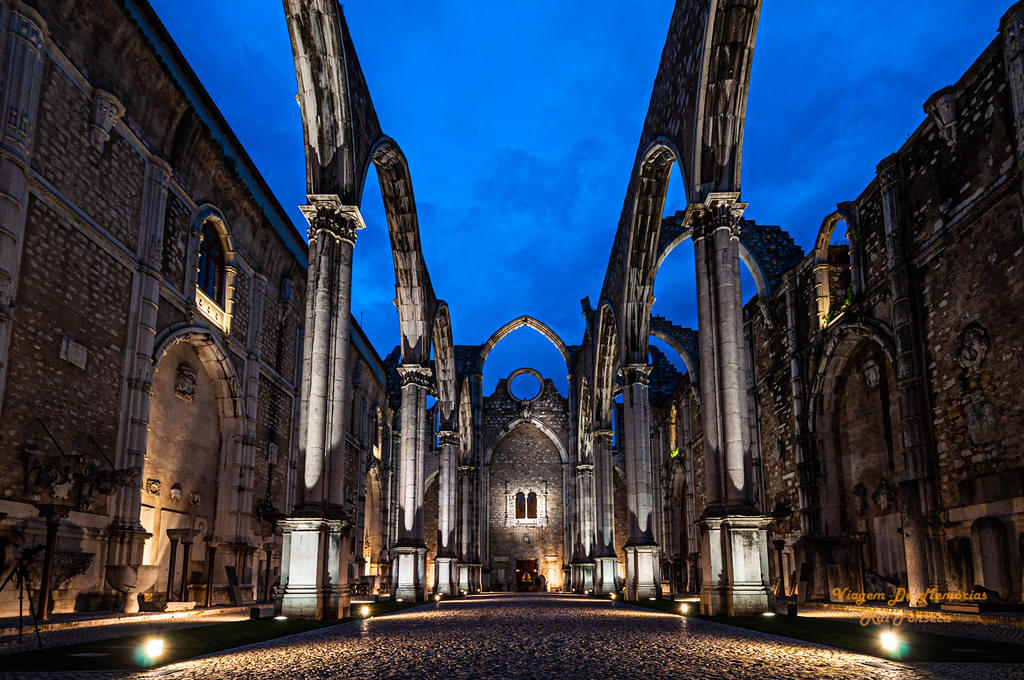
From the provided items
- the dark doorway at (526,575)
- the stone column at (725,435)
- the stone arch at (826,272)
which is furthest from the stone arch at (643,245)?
the dark doorway at (526,575)

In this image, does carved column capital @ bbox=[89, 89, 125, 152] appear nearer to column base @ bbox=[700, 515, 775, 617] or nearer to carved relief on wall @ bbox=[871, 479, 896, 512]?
column base @ bbox=[700, 515, 775, 617]

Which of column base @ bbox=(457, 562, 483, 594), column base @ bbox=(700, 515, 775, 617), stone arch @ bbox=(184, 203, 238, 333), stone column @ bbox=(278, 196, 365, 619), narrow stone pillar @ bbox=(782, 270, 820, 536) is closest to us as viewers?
column base @ bbox=(700, 515, 775, 617)

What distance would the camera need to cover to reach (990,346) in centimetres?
1248

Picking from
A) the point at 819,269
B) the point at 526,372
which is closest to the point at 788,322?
the point at 819,269

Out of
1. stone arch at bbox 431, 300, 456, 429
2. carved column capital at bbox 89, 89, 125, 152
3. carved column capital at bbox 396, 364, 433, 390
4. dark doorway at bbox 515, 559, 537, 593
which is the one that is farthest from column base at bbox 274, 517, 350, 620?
dark doorway at bbox 515, 559, 537, 593

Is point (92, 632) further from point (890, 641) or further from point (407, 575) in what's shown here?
point (407, 575)

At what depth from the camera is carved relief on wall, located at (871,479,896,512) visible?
1716cm

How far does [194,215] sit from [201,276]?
172 cm

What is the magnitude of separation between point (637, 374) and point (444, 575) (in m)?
9.23

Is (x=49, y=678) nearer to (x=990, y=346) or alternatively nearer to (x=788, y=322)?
(x=990, y=346)

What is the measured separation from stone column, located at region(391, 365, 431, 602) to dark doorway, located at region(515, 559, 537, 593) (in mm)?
20673

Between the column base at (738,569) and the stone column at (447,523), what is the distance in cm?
1405

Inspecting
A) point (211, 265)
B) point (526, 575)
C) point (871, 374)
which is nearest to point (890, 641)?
Result: point (871, 374)

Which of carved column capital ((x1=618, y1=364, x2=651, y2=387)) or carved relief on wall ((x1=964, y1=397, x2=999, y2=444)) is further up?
carved column capital ((x1=618, y1=364, x2=651, y2=387))
